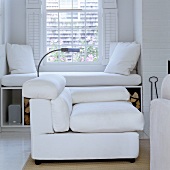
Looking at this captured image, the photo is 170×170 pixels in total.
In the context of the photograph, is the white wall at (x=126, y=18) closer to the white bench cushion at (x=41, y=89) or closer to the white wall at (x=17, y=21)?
the white wall at (x=17, y=21)

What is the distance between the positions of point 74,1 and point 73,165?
135 inches

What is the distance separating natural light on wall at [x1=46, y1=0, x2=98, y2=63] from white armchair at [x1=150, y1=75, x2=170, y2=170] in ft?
11.8

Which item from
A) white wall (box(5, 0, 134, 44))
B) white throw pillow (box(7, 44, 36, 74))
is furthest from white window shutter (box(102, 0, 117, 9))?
white throw pillow (box(7, 44, 36, 74))

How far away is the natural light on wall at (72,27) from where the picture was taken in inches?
235

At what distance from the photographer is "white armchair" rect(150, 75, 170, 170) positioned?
212 cm

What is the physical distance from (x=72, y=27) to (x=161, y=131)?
402 cm

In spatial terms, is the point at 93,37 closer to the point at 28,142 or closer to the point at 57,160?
the point at 28,142

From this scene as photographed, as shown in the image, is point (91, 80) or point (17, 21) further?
point (17, 21)

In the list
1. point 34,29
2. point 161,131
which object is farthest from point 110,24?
point 161,131

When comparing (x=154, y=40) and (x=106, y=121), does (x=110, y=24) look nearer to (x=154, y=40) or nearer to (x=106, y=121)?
(x=154, y=40)

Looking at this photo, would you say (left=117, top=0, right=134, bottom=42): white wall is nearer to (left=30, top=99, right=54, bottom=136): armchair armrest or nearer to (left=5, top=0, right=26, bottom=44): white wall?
(left=5, top=0, right=26, bottom=44): white wall

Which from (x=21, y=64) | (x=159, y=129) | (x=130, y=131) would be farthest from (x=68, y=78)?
(x=159, y=129)

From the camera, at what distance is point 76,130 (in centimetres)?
336

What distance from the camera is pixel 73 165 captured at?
337 centimetres
